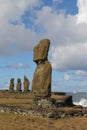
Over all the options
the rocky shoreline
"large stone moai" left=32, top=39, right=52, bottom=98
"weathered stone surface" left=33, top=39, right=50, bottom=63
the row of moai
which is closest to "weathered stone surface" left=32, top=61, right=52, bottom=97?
"large stone moai" left=32, top=39, right=52, bottom=98

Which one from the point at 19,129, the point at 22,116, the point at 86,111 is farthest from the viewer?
the point at 86,111

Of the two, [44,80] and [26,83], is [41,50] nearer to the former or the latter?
[44,80]

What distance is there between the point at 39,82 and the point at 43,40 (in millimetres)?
3126

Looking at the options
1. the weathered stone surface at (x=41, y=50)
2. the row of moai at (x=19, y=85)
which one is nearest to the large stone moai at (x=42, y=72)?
the weathered stone surface at (x=41, y=50)

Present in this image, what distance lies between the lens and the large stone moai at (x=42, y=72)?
1056 inches

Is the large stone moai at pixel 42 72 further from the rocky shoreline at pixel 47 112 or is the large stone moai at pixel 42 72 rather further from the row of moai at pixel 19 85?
the row of moai at pixel 19 85

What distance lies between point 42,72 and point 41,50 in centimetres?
163

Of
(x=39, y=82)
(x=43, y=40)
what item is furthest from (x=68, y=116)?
(x=43, y=40)

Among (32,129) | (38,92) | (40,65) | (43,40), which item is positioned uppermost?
(43,40)

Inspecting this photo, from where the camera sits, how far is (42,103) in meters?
26.4

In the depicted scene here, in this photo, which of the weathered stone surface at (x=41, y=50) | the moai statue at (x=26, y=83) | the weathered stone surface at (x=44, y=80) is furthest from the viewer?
the moai statue at (x=26, y=83)

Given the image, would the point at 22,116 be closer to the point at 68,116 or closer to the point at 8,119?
the point at 8,119

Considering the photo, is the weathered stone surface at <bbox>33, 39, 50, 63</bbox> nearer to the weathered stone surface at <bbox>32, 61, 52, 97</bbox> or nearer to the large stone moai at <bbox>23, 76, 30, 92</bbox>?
the weathered stone surface at <bbox>32, 61, 52, 97</bbox>

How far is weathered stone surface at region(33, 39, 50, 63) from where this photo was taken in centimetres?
2717
